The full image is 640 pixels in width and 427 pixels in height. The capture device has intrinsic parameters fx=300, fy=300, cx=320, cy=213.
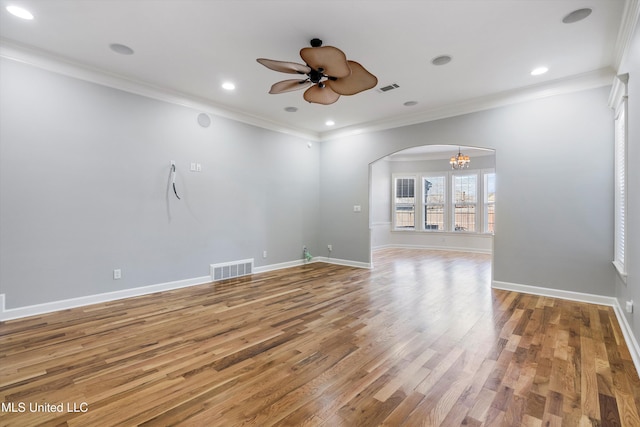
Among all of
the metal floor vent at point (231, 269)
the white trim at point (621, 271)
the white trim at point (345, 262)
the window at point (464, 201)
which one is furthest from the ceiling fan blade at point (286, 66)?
→ the window at point (464, 201)

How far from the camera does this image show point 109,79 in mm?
4023

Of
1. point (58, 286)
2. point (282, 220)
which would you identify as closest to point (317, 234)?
point (282, 220)

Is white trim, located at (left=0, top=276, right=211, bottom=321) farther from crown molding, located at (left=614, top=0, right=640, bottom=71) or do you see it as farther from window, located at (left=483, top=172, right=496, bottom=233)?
window, located at (left=483, top=172, right=496, bottom=233)

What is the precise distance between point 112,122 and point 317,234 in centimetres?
447

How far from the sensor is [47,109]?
3609mm

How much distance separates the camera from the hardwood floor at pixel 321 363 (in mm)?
1819

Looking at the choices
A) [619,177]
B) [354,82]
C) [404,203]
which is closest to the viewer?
[354,82]

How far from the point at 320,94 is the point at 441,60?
1567 mm

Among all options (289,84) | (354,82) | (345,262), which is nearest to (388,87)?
(354,82)

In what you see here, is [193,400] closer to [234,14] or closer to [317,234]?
[234,14]

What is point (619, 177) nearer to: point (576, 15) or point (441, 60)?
point (576, 15)

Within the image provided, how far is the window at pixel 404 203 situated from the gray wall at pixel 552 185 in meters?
4.75

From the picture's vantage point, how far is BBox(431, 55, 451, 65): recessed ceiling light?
3572mm

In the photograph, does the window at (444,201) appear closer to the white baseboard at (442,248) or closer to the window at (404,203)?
the window at (404,203)
